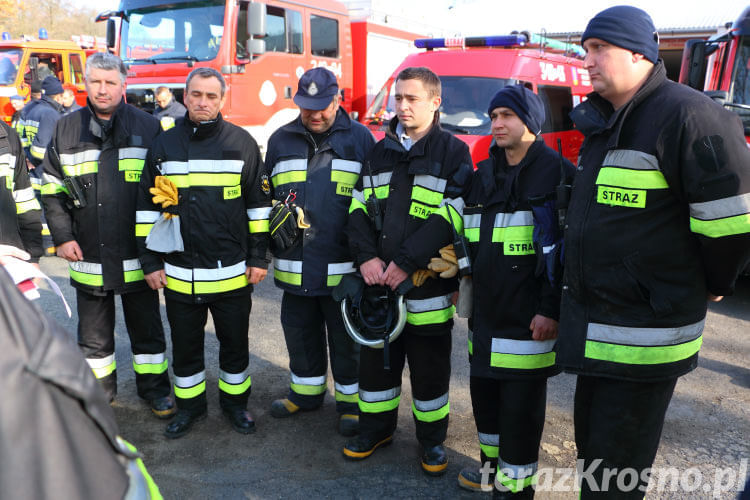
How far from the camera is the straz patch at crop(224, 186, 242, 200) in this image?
11.2 ft

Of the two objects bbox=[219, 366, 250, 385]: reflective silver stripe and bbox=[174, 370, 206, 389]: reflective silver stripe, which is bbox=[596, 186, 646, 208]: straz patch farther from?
bbox=[174, 370, 206, 389]: reflective silver stripe

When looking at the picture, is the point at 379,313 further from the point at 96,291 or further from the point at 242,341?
the point at 96,291

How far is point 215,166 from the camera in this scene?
3.37m

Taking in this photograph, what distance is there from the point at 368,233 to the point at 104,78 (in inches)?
69.9

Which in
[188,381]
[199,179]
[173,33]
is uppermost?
[173,33]

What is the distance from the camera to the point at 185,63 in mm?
8180

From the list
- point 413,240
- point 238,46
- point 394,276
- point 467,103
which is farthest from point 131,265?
point 238,46

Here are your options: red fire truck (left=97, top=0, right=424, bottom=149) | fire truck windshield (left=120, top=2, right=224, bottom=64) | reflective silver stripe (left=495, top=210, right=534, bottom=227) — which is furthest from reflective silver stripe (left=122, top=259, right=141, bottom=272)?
fire truck windshield (left=120, top=2, right=224, bottom=64)

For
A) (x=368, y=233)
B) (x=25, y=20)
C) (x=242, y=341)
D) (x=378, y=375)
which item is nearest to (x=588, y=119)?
(x=368, y=233)

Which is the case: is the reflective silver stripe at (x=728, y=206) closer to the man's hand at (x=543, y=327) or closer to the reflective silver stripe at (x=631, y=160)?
the reflective silver stripe at (x=631, y=160)

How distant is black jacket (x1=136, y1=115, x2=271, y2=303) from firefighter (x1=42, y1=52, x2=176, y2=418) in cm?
21

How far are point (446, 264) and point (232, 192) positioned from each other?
128 centimetres

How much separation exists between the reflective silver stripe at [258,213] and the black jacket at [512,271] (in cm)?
133

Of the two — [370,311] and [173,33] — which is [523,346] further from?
[173,33]
